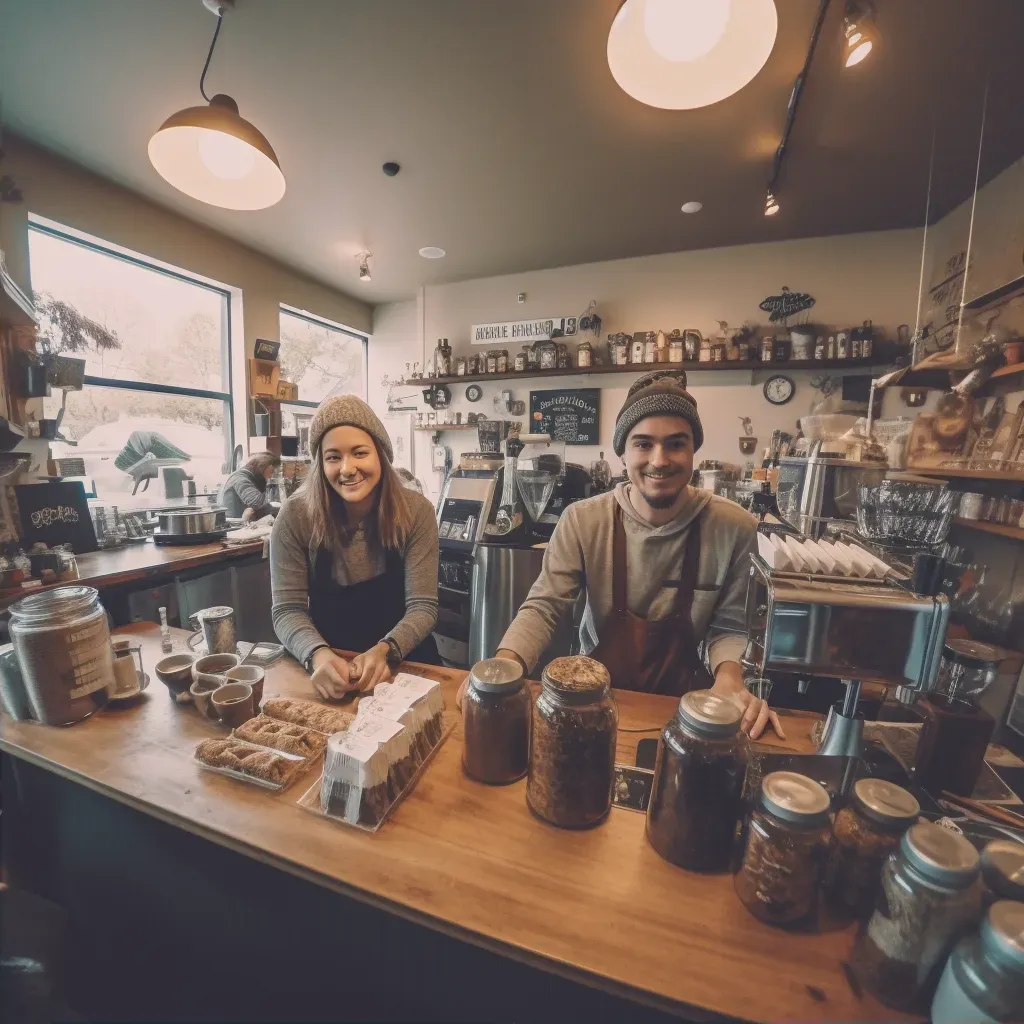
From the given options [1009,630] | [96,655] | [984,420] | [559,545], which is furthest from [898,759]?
[984,420]

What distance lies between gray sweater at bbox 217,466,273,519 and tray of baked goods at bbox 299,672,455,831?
3.40 metres

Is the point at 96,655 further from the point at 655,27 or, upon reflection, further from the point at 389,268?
the point at 389,268

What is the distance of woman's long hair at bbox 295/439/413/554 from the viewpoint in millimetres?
1594

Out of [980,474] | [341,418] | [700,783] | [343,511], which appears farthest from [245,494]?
[980,474]

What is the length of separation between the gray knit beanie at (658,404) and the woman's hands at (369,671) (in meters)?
0.91

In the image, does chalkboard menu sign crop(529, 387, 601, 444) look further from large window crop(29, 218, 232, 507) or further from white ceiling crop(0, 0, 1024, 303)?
large window crop(29, 218, 232, 507)

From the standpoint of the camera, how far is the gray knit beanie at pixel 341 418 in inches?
61.6

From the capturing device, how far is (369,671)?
3.89ft

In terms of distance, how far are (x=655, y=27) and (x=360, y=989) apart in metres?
2.17

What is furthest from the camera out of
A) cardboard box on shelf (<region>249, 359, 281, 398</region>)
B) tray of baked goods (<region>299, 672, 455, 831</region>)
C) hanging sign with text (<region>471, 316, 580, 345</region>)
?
hanging sign with text (<region>471, 316, 580, 345</region>)

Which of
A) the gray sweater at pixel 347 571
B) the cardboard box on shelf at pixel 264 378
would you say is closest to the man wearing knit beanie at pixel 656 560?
the gray sweater at pixel 347 571

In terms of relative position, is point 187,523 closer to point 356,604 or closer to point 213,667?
point 356,604

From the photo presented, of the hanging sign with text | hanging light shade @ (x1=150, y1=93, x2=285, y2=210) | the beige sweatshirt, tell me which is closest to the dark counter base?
the beige sweatshirt

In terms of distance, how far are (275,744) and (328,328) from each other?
5.36 metres
